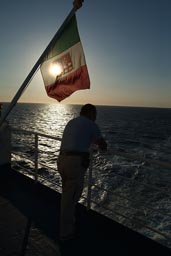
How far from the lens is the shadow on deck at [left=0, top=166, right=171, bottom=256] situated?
321 cm

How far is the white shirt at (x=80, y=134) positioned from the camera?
324 cm

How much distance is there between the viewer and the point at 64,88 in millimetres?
3875

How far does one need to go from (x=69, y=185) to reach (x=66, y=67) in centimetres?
178

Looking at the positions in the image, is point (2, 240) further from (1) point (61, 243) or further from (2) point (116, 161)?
(2) point (116, 161)

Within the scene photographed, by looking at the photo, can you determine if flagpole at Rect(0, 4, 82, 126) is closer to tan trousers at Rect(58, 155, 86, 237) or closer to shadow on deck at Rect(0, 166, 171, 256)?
tan trousers at Rect(58, 155, 86, 237)

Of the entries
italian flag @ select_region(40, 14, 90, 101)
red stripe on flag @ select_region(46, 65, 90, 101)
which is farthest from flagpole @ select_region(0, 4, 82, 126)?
red stripe on flag @ select_region(46, 65, 90, 101)

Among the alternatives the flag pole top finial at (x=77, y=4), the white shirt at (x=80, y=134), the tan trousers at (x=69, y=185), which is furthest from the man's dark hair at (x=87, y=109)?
the flag pole top finial at (x=77, y=4)

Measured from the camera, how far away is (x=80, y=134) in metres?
3.24

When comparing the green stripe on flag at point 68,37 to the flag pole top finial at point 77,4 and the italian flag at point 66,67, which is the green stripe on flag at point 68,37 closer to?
the italian flag at point 66,67

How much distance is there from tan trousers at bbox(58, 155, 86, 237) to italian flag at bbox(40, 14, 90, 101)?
1.09 meters

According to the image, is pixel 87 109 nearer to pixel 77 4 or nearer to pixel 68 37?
pixel 68 37

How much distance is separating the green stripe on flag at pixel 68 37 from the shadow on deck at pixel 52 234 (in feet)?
8.74

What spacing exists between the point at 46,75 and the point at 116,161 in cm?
2354

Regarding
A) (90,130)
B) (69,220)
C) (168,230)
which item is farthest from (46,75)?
(168,230)
